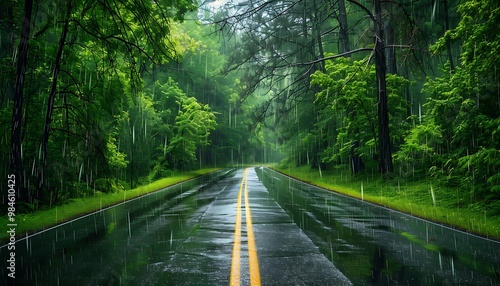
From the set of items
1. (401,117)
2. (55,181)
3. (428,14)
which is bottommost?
(55,181)

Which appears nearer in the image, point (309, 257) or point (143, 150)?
point (309, 257)

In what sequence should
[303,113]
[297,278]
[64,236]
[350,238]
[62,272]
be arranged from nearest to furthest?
[297,278], [62,272], [350,238], [64,236], [303,113]

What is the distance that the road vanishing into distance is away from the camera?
5.20 m

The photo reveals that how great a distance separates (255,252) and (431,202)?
963cm

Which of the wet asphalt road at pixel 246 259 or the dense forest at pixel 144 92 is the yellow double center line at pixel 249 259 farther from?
the dense forest at pixel 144 92

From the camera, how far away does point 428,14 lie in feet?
78.0

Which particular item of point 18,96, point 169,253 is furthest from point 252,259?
point 18,96

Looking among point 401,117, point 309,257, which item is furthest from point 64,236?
point 401,117

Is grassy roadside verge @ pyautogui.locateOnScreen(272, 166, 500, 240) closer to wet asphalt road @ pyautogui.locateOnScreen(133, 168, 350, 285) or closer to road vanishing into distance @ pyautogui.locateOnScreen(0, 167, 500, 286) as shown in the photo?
road vanishing into distance @ pyautogui.locateOnScreen(0, 167, 500, 286)

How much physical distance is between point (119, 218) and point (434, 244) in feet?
27.7

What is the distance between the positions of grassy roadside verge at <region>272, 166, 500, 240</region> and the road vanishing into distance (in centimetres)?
65

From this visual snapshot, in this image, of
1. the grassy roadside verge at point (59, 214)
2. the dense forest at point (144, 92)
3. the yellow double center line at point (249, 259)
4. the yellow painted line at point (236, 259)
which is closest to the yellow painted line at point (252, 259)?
the yellow double center line at point (249, 259)

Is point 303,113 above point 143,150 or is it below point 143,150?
above

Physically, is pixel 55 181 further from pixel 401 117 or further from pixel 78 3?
pixel 401 117
